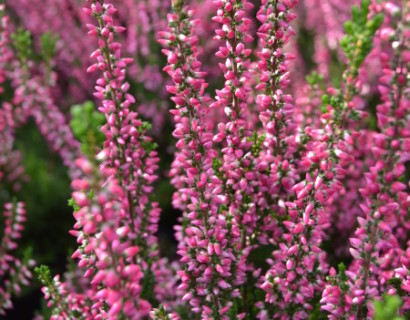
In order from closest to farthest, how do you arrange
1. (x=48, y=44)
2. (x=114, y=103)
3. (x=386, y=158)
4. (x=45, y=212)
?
(x=386, y=158)
(x=114, y=103)
(x=48, y=44)
(x=45, y=212)

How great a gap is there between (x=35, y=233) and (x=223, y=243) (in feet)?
9.18

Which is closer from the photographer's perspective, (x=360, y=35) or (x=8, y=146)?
(x=360, y=35)

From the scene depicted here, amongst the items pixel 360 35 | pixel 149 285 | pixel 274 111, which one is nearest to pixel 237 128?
pixel 274 111

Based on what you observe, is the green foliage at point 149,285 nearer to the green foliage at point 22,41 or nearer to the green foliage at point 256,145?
the green foliage at point 256,145

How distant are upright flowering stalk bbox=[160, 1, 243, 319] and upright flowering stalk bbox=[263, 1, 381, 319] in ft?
0.85

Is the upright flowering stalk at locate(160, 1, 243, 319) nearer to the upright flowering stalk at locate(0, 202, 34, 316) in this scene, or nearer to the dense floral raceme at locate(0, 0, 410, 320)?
the dense floral raceme at locate(0, 0, 410, 320)

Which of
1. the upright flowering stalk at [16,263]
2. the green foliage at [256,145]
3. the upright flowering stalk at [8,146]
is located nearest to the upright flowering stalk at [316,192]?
the green foliage at [256,145]

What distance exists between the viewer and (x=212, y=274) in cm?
218

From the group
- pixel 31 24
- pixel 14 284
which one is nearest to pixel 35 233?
pixel 14 284

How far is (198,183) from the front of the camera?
1.99m

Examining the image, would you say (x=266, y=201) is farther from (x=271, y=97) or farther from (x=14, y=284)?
(x=14, y=284)

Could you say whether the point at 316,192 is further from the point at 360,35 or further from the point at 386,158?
the point at 360,35

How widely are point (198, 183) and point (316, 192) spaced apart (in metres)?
Result: 0.49

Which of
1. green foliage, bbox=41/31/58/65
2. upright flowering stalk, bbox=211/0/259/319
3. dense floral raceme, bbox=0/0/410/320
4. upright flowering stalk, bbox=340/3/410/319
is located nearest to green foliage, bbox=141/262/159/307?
dense floral raceme, bbox=0/0/410/320
